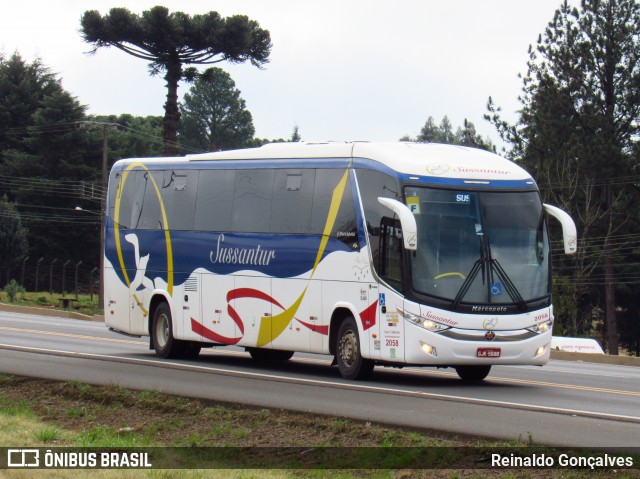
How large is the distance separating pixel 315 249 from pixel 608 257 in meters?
47.6

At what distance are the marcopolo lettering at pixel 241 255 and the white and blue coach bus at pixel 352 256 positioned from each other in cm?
3

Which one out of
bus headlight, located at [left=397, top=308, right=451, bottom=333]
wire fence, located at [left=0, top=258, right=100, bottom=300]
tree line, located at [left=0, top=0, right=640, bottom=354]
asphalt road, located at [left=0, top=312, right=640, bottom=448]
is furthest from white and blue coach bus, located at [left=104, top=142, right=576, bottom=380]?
wire fence, located at [left=0, top=258, right=100, bottom=300]

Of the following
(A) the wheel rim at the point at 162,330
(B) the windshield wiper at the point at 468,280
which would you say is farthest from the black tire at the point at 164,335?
(B) the windshield wiper at the point at 468,280

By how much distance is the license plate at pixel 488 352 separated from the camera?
17734 millimetres

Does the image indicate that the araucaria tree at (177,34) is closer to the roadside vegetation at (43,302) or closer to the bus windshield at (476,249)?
the roadside vegetation at (43,302)

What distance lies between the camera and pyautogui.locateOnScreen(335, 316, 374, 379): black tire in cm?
1875

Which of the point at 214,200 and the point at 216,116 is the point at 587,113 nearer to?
the point at 214,200

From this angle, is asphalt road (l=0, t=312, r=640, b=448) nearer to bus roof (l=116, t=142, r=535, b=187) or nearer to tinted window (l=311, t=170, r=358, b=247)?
tinted window (l=311, t=170, r=358, b=247)

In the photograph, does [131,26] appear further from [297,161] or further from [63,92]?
[297,161]

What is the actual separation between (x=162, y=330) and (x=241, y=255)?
2.95m

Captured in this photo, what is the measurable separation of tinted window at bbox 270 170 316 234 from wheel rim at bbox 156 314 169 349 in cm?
366

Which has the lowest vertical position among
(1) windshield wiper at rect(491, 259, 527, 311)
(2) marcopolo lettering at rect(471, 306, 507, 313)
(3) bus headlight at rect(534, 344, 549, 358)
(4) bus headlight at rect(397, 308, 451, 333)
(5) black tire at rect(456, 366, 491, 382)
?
(5) black tire at rect(456, 366, 491, 382)

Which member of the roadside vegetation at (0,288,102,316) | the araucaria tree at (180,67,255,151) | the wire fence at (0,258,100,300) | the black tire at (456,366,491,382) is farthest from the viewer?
the araucaria tree at (180,67,255,151)

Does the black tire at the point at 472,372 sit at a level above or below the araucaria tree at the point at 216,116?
below
